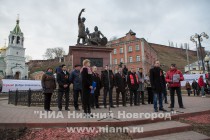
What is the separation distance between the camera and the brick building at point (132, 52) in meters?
49.6

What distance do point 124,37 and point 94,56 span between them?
4514 centimetres

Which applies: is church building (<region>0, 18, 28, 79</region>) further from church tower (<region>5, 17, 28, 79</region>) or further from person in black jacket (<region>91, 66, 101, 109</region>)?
person in black jacket (<region>91, 66, 101, 109</region>)

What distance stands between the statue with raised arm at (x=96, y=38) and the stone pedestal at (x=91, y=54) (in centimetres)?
128

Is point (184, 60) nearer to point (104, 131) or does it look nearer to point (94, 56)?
point (94, 56)

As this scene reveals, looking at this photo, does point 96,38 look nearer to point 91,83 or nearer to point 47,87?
point 47,87

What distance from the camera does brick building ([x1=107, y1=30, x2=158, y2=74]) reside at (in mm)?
49562

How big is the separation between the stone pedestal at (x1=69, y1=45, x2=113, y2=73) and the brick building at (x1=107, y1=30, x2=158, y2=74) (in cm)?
3799

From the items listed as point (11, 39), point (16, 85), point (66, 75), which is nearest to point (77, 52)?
point (66, 75)

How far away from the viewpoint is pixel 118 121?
491 centimetres

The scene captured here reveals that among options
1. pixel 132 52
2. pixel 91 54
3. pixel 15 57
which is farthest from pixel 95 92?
pixel 15 57

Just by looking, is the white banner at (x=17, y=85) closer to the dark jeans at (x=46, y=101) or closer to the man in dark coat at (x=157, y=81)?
the dark jeans at (x=46, y=101)

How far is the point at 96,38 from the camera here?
13508 millimetres

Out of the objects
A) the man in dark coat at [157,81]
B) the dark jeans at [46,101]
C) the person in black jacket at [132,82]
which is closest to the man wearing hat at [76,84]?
the dark jeans at [46,101]

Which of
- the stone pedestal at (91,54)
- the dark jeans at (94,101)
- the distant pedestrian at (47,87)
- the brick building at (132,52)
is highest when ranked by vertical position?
the brick building at (132,52)
